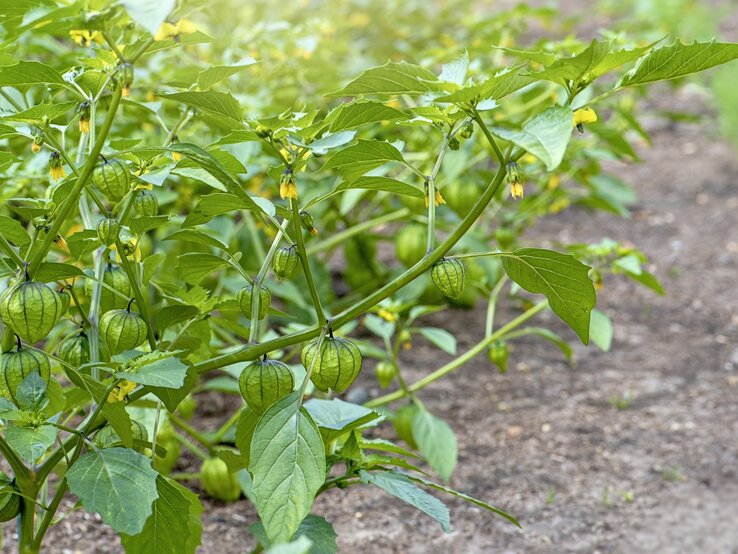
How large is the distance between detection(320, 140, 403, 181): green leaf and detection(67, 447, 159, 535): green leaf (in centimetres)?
31

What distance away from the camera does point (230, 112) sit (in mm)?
771

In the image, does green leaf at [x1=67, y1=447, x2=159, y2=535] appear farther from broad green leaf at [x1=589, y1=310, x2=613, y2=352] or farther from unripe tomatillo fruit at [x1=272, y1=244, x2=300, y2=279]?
broad green leaf at [x1=589, y1=310, x2=613, y2=352]

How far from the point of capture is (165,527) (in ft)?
2.78

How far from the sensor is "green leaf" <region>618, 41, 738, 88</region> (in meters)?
0.72

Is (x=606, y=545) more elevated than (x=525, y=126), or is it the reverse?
(x=525, y=126)

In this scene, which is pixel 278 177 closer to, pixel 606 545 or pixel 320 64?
pixel 606 545

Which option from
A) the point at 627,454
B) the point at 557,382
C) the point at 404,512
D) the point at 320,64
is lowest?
the point at 404,512

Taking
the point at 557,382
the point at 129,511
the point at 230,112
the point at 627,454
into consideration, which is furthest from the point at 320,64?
the point at 129,511

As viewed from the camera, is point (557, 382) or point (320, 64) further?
point (320, 64)

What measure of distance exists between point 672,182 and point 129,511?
2921 mm

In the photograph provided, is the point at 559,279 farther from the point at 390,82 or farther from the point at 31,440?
the point at 31,440

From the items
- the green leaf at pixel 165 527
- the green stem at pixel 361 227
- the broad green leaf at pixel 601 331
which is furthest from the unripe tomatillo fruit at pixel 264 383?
the green stem at pixel 361 227

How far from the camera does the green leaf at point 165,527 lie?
0.83 m

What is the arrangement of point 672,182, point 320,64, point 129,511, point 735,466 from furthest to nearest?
point 672,182
point 320,64
point 735,466
point 129,511
